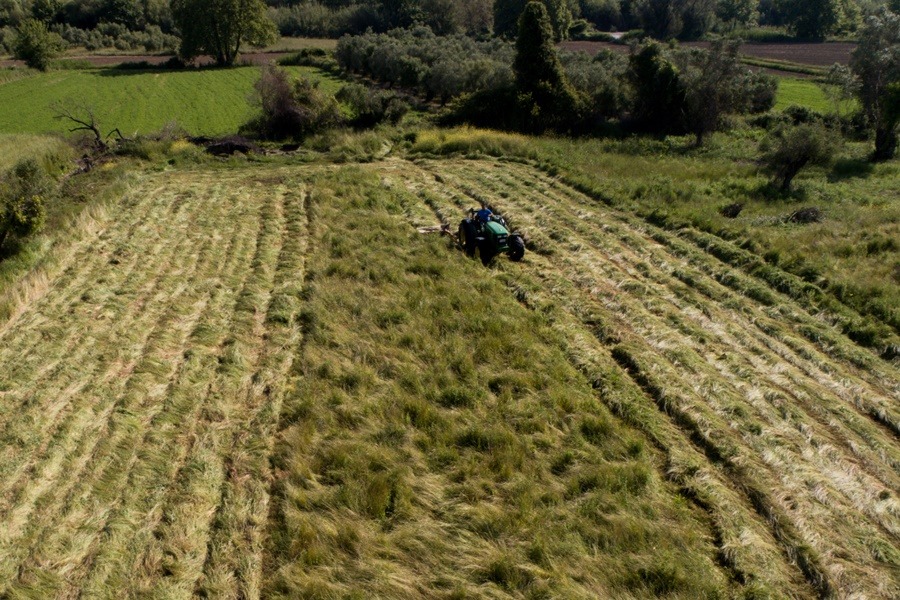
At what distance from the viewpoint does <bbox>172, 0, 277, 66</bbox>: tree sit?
61281mm

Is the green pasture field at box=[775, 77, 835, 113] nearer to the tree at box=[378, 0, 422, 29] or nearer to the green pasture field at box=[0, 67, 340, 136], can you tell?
the green pasture field at box=[0, 67, 340, 136]

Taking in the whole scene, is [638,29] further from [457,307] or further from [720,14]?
[457,307]

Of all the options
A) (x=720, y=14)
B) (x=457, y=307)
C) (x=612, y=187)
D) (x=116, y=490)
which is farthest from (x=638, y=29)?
(x=116, y=490)

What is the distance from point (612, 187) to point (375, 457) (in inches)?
600

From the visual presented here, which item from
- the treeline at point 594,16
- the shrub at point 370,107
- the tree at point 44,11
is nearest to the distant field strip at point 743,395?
the shrub at point 370,107

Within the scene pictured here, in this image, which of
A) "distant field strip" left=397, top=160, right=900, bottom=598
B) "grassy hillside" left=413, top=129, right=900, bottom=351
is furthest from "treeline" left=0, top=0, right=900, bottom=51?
"distant field strip" left=397, top=160, right=900, bottom=598

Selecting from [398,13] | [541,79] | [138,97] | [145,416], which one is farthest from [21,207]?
[398,13]

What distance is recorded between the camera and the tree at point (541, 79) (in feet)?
102

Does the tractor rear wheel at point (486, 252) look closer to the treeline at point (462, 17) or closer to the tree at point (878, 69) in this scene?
the tree at point (878, 69)

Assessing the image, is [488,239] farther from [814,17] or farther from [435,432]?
[814,17]

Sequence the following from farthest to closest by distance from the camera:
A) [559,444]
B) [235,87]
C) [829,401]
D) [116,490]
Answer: [235,87] < [829,401] < [559,444] < [116,490]

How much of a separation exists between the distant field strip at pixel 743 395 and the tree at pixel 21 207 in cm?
1342

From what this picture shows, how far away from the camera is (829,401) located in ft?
Answer: 29.1

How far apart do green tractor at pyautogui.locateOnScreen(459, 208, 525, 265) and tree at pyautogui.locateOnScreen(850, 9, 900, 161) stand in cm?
2440
